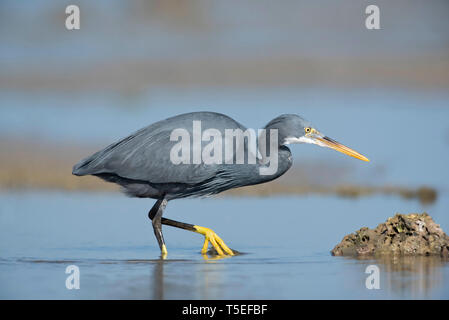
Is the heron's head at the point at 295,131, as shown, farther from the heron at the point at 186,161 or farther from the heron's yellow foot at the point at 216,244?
the heron's yellow foot at the point at 216,244

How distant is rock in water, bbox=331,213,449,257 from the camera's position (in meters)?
11.7

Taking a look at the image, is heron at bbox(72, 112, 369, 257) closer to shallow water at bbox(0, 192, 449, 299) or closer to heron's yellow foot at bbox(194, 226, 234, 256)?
heron's yellow foot at bbox(194, 226, 234, 256)

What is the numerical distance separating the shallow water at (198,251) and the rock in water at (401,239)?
319 millimetres

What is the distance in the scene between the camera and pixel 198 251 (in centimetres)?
1298

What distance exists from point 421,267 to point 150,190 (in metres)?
4.06

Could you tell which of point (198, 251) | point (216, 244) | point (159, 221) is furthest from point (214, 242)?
point (159, 221)

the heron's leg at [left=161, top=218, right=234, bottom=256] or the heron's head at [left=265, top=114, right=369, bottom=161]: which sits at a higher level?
the heron's head at [left=265, top=114, right=369, bottom=161]

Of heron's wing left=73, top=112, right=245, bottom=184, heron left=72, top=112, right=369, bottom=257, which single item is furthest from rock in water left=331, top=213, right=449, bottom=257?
heron's wing left=73, top=112, right=245, bottom=184

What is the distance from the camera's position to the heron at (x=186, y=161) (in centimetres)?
1292

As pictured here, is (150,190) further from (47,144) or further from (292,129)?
(47,144)

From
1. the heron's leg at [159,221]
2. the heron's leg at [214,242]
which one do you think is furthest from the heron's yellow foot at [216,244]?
the heron's leg at [159,221]

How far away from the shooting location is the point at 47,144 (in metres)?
20.8

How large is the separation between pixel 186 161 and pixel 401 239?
3.05 meters
